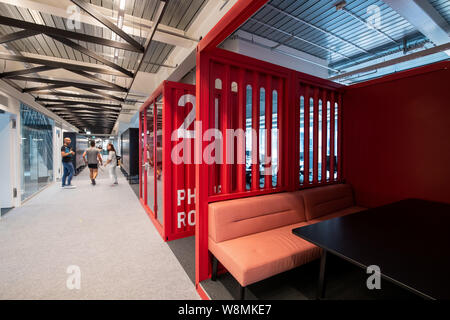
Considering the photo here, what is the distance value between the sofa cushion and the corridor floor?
626 mm

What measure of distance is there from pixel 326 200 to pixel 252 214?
4.49ft

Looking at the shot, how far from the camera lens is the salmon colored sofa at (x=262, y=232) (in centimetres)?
171

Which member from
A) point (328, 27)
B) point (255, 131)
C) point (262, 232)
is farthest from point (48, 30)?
point (328, 27)

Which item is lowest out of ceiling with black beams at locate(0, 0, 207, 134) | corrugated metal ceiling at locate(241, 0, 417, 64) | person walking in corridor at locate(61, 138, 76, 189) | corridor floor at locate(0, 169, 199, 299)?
corridor floor at locate(0, 169, 199, 299)

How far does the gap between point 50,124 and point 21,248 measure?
23.1ft

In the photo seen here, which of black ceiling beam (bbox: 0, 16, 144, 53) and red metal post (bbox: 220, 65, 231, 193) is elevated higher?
black ceiling beam (bbox: 0, 16, 144, 53)

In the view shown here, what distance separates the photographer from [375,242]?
1459mm

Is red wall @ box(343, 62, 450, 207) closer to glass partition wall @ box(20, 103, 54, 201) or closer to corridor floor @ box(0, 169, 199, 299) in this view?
corridor floor @ box(0, 169, 199, 299)

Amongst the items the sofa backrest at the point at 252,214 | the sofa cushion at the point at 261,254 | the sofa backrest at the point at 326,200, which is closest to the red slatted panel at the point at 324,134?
the sofa backrest at the point at 326,200

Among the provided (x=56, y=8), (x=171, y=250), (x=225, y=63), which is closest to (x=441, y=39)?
(x=225, y=63)

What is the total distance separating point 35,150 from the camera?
619 centimetres

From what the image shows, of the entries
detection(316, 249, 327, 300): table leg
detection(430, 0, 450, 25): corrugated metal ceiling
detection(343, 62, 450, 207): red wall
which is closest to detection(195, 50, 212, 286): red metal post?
detection(316, 249, 327, 300): table leg

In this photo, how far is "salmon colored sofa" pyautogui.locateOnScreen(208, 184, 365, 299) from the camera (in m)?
1.71
